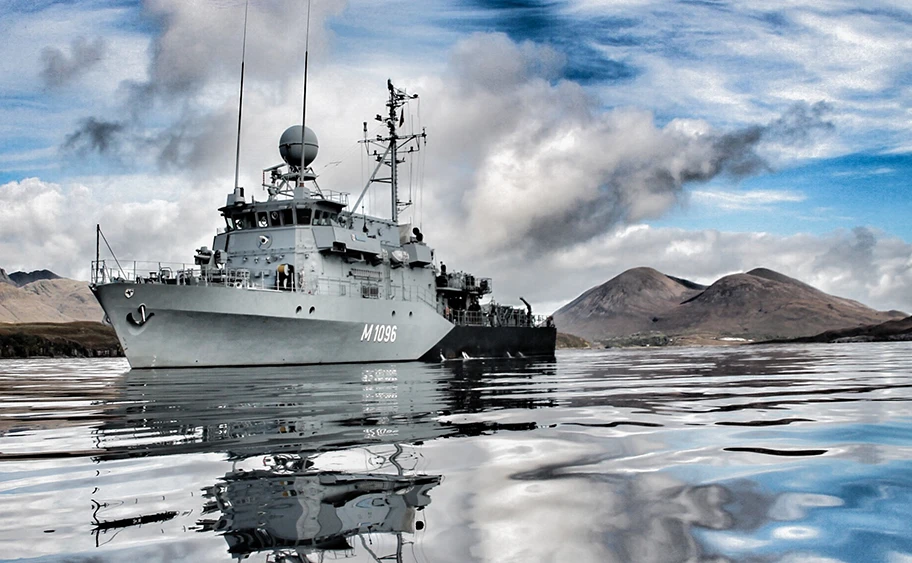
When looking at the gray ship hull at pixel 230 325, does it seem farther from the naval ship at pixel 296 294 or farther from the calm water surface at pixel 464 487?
the calm water surface at pixel 464 487

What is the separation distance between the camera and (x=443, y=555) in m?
2.42

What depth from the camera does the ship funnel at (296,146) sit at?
29859 millimetres

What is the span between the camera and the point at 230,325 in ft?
73.0

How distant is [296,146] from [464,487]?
28169 mm

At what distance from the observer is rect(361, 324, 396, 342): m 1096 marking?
2611 centimetres

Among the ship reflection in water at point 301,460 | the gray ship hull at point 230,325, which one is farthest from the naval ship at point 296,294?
the ship reflection in water at point 301,460

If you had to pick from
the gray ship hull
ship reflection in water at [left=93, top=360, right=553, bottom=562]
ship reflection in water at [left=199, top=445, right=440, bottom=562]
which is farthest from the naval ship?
ship reflection in water at [left=199, top=445, right=440, bottom=562]

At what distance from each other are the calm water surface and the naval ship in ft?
50.3

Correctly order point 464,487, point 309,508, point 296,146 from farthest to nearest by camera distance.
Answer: point 296,146 → point 464,487 → point 309,508

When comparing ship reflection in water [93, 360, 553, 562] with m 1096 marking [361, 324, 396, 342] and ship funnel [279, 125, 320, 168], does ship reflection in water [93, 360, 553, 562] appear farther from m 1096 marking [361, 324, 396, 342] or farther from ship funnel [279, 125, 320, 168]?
ship funnel [279, 125, 320, 168]

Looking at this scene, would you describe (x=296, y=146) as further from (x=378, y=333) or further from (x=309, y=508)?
(x=309, y=508)

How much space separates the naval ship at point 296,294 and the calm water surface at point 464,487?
15.3 m

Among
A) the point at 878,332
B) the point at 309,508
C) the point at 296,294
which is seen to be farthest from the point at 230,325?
the point at 878,332

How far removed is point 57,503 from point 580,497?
252 centimetres
